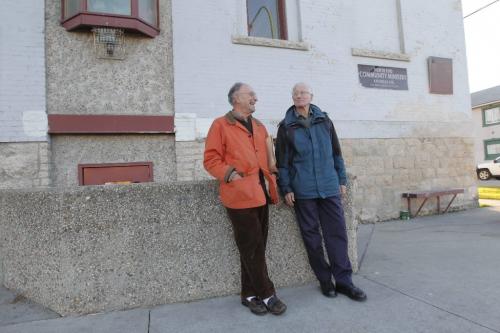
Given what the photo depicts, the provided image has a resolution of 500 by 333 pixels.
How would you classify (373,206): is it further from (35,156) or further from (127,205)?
(35,156)

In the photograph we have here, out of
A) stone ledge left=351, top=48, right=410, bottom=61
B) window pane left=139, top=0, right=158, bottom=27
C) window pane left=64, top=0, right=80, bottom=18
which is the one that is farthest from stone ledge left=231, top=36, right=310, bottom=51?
window pane left=64, top=0, right=80, bottom=18

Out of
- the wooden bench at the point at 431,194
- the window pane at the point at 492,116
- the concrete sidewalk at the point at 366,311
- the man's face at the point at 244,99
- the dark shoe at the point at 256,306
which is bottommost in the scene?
the concrete sidewalk at the point at 366,311

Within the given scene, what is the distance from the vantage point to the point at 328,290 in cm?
293

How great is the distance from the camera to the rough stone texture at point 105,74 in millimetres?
5195

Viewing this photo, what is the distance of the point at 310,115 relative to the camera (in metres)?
3.01

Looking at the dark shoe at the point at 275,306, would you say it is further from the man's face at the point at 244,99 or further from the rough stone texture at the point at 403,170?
the rough stone texture at the point at 403,170

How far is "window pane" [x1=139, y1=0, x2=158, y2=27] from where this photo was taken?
5484 mm

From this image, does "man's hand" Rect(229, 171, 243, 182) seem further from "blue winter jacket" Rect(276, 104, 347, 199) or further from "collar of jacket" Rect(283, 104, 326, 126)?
"collar of jacket" Rect(283, 104, 326, 126)

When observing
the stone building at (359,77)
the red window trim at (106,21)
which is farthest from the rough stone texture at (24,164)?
the stone building at (359,77)

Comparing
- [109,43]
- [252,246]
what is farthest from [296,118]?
[109,43]

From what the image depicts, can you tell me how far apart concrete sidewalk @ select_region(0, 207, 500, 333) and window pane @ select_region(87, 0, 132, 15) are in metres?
4.09

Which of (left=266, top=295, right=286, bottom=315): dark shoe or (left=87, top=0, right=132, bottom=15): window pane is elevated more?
(left=87, top=0, right=132, bottom=15): window pane

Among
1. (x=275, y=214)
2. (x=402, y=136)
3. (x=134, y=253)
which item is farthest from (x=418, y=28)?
(x=134, y=253)

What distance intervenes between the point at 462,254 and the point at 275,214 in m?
2.59
